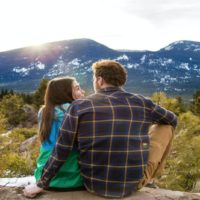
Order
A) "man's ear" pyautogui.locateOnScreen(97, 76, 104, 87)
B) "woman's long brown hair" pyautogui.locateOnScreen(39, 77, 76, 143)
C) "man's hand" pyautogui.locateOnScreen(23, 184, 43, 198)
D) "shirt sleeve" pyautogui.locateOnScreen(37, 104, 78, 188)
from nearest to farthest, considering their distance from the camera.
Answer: "shirt sleeve" pyautogui.locateOnScreen(37, 104, 78, 188), "man's ear" pyautogui.locateOnScreen(97, 76, 104, 87), "man's hand" pyautogui.locateOnScreen(23, 184, 43, 198), "woman's long brown hair" pyautogui.locateOnScreen(39, 77, 76, 143)

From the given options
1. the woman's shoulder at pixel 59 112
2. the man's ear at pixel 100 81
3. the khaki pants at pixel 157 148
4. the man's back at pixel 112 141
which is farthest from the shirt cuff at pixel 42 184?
the man's ear at pixel 100 81

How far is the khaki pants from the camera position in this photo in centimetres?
481

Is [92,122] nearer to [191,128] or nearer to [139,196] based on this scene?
[139,196]

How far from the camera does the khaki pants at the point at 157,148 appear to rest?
4.81 meters

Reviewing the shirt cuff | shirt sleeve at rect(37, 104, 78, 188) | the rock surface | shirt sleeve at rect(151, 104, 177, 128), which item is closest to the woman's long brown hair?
shirt sleeve at rect(37, 104, 78, 188)

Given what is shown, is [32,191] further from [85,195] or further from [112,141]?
[112,141]

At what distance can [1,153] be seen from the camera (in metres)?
21.8

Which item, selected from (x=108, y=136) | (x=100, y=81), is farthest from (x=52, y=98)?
(x=108, y=136)

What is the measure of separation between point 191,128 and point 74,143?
11.4 m

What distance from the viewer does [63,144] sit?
4469 millimetres

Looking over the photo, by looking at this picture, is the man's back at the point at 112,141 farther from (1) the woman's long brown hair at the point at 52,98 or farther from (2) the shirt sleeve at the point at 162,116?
(1) the woman's long brown hair at the point at 52,98

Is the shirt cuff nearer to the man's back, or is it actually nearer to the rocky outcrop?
the rocky outcrop

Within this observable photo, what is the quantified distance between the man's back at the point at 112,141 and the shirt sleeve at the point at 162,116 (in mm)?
159

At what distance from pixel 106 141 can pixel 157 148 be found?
674mm
